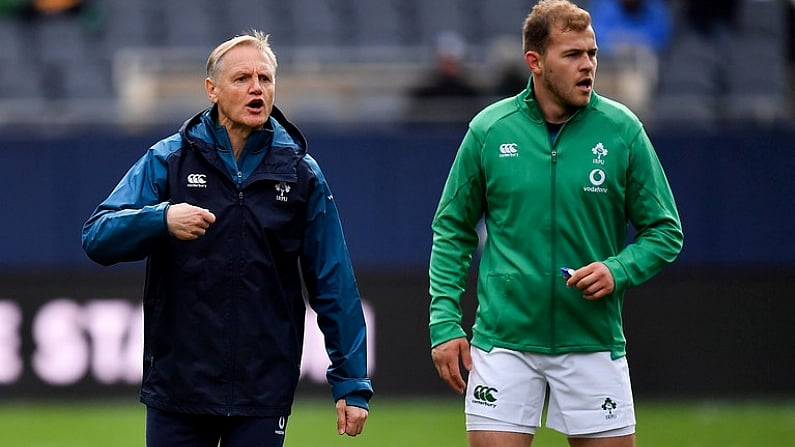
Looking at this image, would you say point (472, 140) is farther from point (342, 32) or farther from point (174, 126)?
point (342, 32)

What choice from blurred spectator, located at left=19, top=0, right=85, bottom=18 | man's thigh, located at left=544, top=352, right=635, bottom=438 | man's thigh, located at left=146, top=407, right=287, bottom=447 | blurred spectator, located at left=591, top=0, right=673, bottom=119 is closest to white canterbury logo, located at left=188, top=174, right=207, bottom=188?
man's thigh, located at left=146, top=407, right=287, bottom=447

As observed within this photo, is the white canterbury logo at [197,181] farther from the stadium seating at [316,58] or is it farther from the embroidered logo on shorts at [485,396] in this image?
the stadium seating at [316,58]

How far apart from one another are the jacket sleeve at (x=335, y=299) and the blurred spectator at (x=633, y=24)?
32.8 ft

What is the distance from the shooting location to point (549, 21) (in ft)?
20.5

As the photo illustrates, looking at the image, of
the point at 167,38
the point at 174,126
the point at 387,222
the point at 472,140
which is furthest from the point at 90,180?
the point at 472,140

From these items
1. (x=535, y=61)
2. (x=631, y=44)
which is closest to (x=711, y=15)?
(x=631, y=44)

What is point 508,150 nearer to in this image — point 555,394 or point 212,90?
point 555,394

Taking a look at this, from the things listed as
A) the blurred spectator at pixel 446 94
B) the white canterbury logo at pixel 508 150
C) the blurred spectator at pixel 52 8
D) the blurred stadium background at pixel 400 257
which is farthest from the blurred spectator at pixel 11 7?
the white canterbury logo at pixel 508 150

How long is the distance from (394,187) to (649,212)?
25.0ft

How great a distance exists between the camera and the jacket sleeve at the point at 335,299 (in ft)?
19.6

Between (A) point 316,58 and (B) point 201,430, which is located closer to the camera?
(B) point 201,430

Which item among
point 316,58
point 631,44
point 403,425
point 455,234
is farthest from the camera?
point 316,58

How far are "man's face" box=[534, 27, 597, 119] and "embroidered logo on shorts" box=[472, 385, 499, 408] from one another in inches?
46.8

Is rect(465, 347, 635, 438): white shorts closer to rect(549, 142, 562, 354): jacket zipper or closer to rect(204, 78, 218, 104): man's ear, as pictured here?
rect(549, 142, 562, 354): jacket zipper
